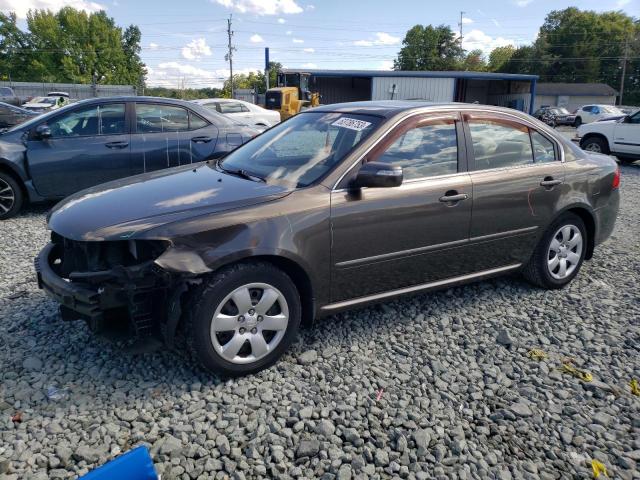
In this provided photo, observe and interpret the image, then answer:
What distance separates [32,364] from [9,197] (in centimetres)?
428

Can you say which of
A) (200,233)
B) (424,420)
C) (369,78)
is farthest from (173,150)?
(369,78)

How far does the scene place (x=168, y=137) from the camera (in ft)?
22.8

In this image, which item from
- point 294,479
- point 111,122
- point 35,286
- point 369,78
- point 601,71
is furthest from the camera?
point 601,71

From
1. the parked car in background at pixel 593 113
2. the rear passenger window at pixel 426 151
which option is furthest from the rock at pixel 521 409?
the parked car in background at pixel 593 113

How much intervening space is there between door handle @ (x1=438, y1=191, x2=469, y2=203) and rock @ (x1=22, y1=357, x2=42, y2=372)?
2884 mm

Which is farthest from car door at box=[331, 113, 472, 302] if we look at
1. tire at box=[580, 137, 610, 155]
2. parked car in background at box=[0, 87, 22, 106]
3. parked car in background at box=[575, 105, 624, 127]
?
parked car in background at box=[0, 87, 22, 106]

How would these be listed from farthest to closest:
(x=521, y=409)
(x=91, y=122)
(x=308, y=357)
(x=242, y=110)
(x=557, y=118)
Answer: (x=557, y=118)
(x=242, y=110)
(x=91, y=122)
(x=308, y=357)
(x=521, y=409)

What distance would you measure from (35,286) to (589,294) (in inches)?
191

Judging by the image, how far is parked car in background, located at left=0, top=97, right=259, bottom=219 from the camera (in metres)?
6.53

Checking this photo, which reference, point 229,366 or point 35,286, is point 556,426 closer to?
point 229,366

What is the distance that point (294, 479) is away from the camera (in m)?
2.35

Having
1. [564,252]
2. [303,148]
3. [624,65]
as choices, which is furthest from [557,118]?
[624,65]

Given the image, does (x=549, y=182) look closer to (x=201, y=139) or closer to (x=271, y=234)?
(x=271, y=234)

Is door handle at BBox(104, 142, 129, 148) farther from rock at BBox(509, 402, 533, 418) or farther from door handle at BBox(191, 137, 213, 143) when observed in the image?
rock at BBox(509, 402, 533, 418)
